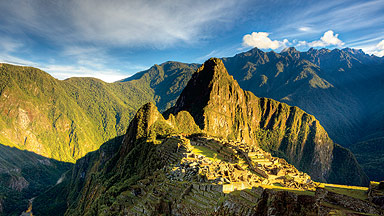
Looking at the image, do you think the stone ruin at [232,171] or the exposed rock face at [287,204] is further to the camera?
the stone ruin at [232,171]

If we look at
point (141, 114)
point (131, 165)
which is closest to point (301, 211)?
point (131, 165)

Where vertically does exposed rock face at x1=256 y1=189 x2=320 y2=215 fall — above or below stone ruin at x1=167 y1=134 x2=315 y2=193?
above

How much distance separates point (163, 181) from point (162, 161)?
883 inches

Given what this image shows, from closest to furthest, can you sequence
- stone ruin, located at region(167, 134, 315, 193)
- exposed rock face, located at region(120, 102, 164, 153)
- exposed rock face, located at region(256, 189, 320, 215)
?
exposed rock face, located at region(256, 189, 320, 215)
stone ruin, located at region(167, 134, 315, 193)
exposed rock face, located at region(120, 102, 164, 153)

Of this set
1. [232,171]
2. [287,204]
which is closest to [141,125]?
[232,171]

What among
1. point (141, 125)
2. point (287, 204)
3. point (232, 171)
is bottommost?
point (232, 171)

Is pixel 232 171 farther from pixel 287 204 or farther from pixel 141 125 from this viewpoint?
pixel 141 125

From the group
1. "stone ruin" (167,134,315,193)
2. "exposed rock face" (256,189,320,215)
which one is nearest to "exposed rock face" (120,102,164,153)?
"stone ruin" (167,134,315,193)

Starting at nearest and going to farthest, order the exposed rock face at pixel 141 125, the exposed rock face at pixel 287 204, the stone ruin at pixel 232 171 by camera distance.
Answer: the exposed rock face at pixel 287 204 < the stone ruin at pixel 232 171 < the exposed rock face at pixel 141 125

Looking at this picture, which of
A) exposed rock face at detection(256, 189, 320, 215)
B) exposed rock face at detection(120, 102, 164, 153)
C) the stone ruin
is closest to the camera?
exposed rock face at detection(256, 189, 320, 215)

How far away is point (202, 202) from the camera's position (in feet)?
74.0

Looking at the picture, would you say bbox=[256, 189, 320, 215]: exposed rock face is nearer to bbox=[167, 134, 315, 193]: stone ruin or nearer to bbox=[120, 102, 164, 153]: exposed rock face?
bbox=[167, 134, 315, 193]: stone ruin

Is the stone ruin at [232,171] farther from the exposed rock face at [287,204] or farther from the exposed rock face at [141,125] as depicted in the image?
the exposed rock face at [141,125]

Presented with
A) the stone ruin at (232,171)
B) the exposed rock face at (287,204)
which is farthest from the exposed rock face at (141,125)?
the exposed rock face at (287,204)
